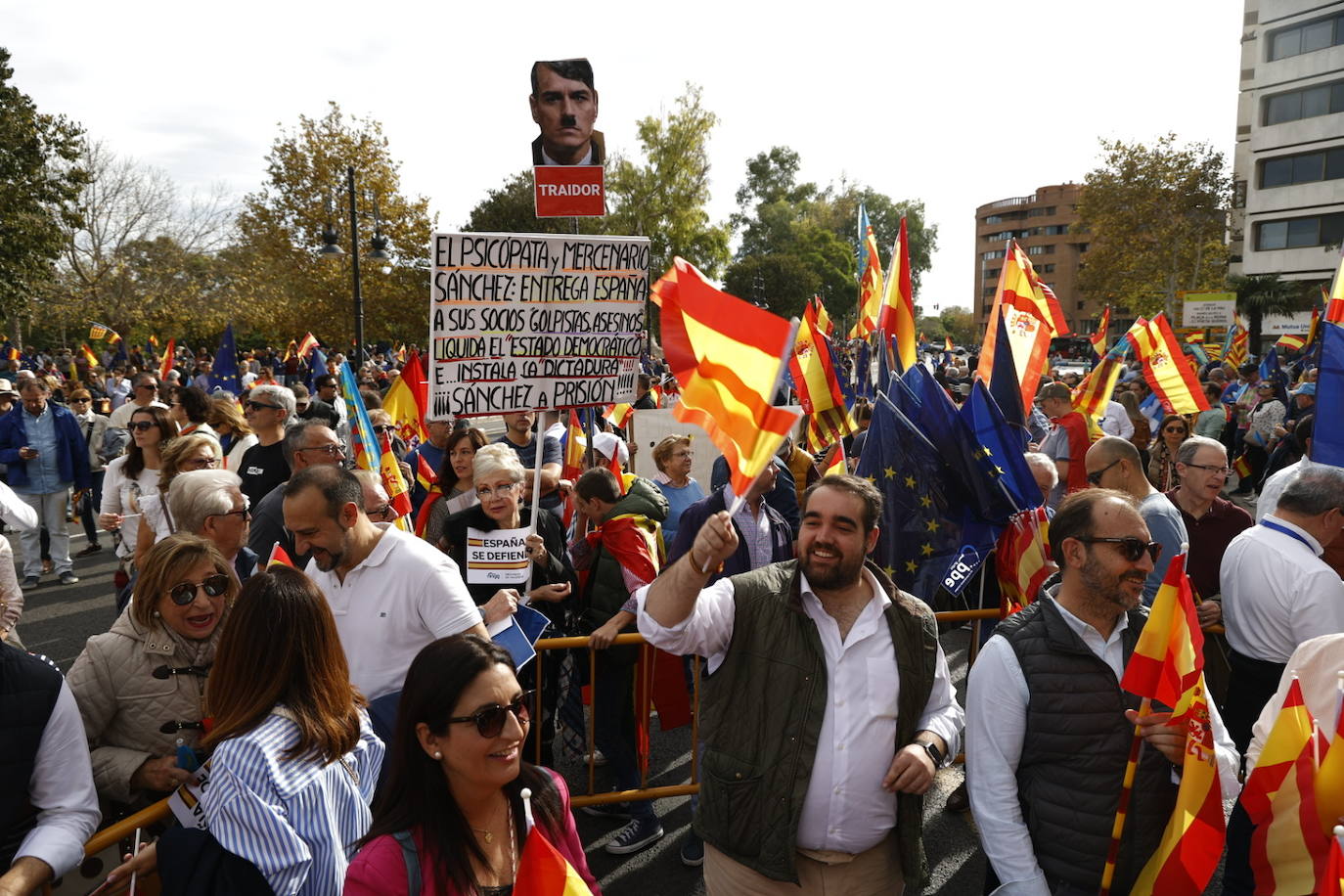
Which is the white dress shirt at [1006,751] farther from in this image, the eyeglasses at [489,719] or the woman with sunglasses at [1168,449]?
the woman with sunglasses at [1168,449]

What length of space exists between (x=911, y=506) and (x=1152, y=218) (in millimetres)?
48743

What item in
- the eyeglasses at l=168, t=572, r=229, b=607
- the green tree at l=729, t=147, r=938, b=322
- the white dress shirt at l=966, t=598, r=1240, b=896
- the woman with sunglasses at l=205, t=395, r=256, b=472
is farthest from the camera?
the green tree at l=729, t=147, r=938, b=322

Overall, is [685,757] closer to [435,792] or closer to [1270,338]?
[435,792]

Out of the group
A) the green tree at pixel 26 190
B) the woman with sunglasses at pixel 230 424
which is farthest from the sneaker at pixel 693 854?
the green tree at pixel 26 190

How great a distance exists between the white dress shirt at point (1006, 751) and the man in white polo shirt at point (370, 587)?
167 cm

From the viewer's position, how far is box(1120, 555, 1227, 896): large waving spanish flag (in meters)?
2.44

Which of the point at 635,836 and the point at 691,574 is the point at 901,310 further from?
the point at 691,574

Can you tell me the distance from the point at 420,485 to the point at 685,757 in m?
3.47

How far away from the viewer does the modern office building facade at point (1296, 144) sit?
46.4 meters

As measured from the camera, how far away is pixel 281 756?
2297 mm

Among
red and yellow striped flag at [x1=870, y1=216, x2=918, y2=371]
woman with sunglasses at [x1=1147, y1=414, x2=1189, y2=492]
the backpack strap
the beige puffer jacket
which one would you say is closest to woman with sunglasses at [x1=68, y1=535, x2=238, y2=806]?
the beige puffer jacket

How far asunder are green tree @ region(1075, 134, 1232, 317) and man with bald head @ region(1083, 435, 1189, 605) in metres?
47.1

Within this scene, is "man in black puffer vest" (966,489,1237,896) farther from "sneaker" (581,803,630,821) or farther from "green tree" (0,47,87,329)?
"green tree" (0,47,87,329)

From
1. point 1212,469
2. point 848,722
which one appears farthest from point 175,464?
point 1212,469
